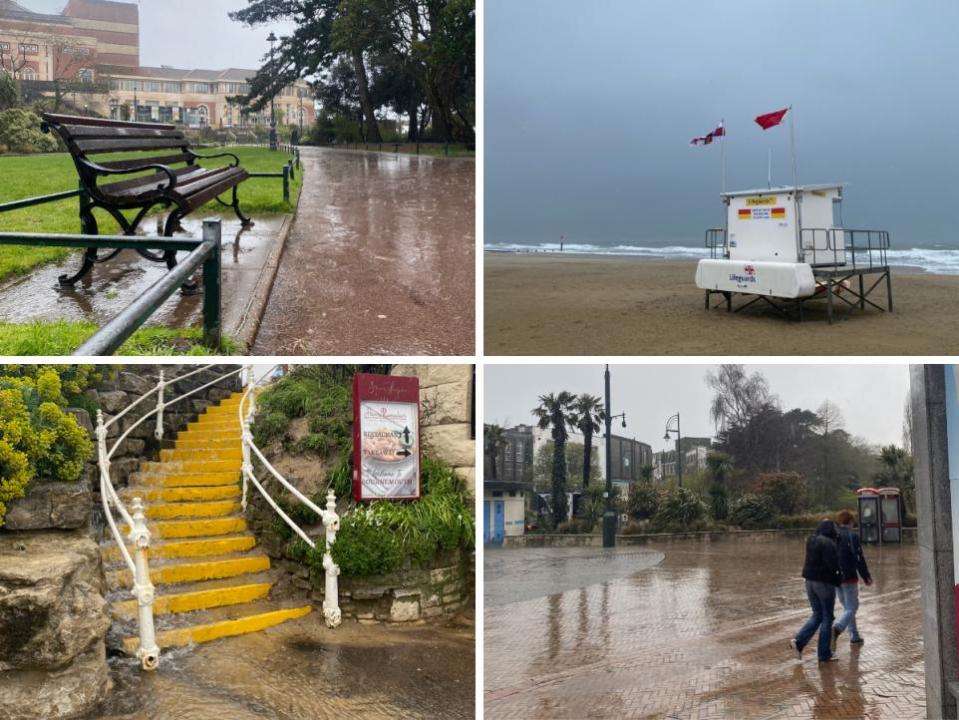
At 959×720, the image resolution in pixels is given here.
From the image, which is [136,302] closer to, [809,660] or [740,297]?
[809,660]

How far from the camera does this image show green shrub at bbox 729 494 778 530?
72.3 ft

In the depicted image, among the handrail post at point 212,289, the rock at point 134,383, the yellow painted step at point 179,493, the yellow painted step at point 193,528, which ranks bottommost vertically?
the yellow painted step at point 193,528

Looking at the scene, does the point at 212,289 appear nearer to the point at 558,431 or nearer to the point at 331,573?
the point at 331,573

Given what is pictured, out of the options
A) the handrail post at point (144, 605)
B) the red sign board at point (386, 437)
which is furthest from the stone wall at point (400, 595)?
the handrail post at point (144, 605)

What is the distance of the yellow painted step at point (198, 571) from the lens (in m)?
6.51

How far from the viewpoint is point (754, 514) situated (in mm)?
22062

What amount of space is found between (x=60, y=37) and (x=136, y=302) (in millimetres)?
8771

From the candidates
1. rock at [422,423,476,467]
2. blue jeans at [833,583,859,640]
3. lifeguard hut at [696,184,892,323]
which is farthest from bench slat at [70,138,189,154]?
lifeguard hut at [696,184,892,323]

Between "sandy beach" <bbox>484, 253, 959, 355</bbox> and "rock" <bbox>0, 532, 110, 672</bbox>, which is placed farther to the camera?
"sandy beach" <bbox>484, 253, 959, 355</bbox>

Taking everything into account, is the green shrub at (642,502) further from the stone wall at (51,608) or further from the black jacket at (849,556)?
the stone wall at (51,608)

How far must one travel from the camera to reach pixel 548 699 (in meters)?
6.46

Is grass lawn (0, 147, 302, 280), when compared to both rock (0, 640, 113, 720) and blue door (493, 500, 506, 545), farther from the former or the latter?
blue door (493, 500, 506, 545)

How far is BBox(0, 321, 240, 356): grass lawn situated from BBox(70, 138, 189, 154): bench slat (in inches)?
72.4

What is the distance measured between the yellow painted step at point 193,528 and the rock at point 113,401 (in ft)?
4.48
